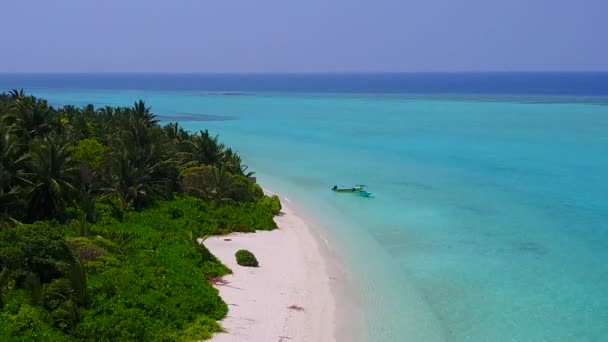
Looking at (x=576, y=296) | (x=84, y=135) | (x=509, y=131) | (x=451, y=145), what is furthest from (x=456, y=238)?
(x=509, y=131)

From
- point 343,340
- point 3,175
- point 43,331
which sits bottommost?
point 343,340

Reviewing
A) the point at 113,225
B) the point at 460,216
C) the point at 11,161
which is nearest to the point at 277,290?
the point at 113,225

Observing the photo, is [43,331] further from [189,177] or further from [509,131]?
[509,131]

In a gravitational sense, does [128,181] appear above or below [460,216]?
above

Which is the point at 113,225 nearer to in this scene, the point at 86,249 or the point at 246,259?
the point at 86,249

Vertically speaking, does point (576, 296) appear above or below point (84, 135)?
below

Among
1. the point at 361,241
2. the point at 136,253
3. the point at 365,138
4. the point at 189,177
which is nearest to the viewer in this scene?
the point at 136,253

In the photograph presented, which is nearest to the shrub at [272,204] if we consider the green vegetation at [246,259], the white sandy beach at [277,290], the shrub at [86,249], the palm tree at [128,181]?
the white sandy beach at [277,290]
